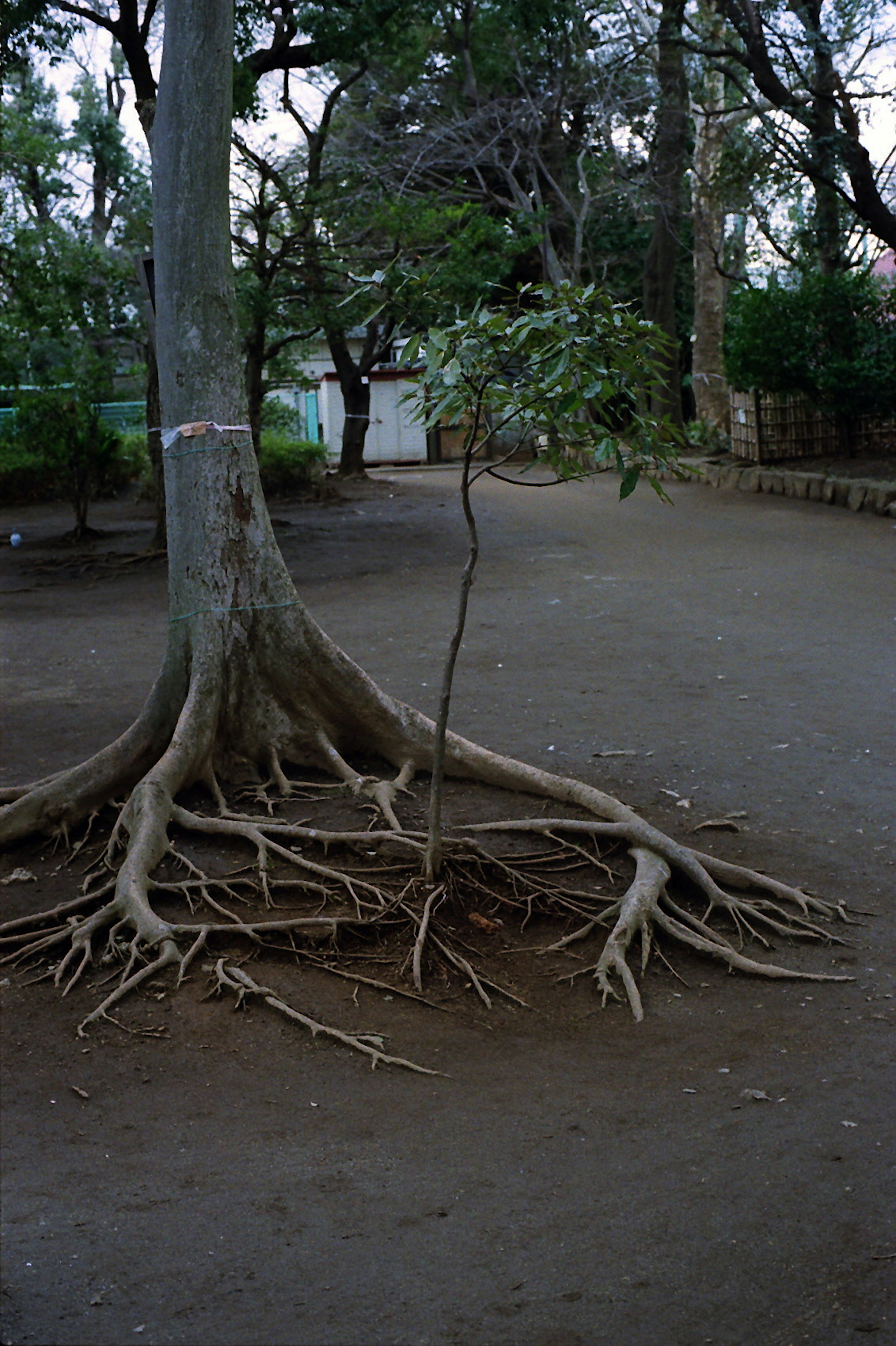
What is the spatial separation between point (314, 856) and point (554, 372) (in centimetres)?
242

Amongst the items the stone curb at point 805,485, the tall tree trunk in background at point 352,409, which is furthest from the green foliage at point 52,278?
the stone curb at point 805,485

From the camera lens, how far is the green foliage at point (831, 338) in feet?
62.3

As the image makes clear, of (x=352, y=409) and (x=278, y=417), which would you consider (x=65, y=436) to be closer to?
(x=352, y=409)

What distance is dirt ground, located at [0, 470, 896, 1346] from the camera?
9.09 ft

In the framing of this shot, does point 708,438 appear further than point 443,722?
Yes

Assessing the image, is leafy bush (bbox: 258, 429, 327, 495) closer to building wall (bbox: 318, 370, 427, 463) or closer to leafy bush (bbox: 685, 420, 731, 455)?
leafy bush (bbox: 685, 420, 731, 455)

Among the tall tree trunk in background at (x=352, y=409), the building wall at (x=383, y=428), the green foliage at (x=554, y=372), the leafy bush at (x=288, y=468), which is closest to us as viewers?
the green foliage at (x=554, y=372)

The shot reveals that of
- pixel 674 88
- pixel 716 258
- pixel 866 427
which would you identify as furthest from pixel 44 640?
pixel 674 88

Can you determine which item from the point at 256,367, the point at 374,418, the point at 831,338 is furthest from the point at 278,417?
the point at 831,338

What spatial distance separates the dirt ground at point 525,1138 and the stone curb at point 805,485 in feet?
31.4

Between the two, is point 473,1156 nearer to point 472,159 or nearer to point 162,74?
point 162,74

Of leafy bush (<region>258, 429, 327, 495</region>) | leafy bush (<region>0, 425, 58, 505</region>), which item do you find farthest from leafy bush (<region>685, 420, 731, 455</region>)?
leafy bush (<region>0, 425, 58, 505</region>)

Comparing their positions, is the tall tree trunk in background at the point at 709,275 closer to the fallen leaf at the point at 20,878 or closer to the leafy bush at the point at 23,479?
the leafy bush at the point at 23,479

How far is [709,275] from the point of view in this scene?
1075 inches
